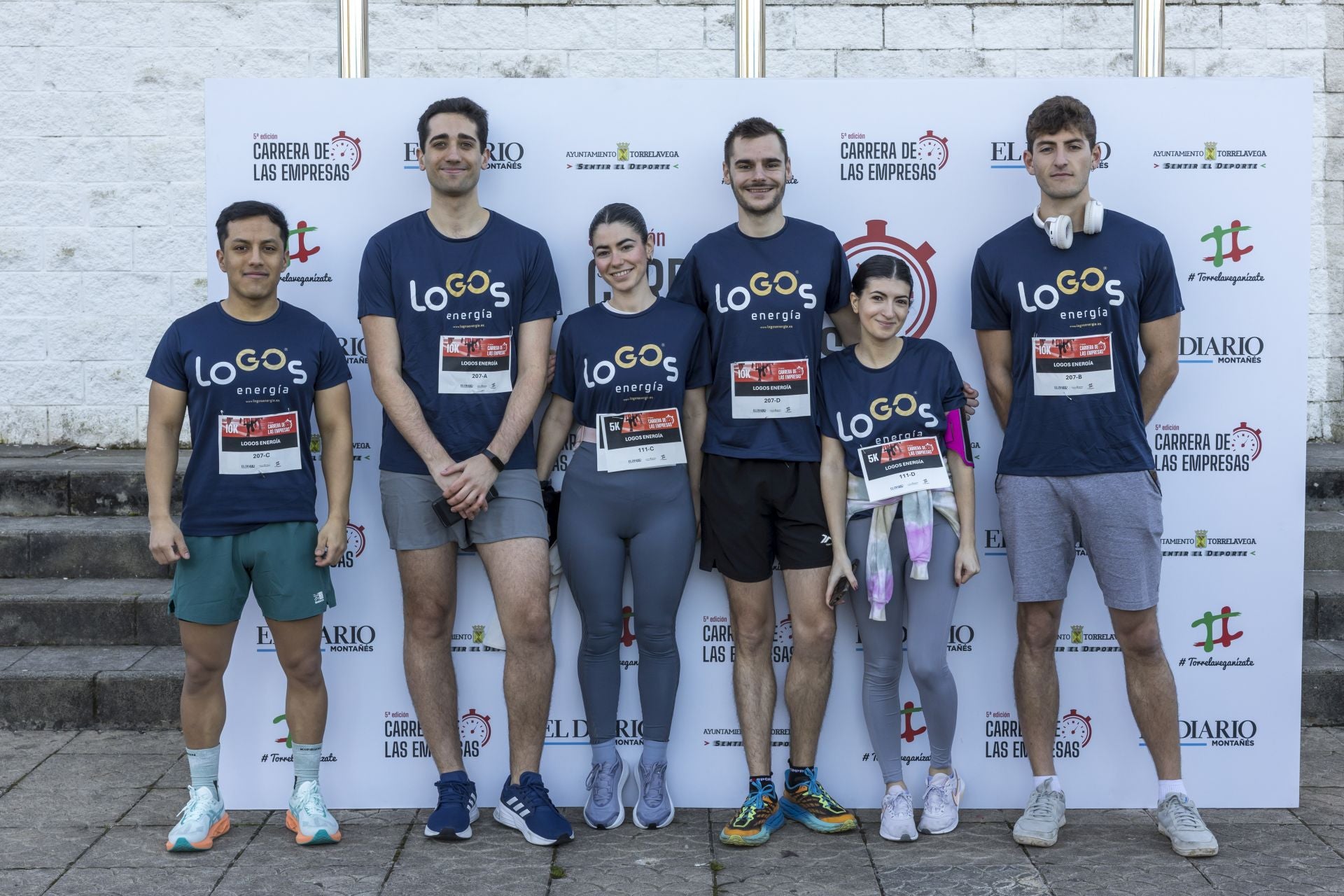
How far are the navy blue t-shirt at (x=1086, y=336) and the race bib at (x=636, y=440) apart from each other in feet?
3.41

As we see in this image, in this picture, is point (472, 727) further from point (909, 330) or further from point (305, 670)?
point (909, 330)

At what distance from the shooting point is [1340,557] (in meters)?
5.40

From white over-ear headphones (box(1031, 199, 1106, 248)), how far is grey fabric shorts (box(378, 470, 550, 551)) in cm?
169

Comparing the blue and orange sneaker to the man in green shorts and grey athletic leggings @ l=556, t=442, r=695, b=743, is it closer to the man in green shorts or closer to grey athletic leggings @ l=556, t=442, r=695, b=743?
grey athletic leggings @ l=556, t=442, r=695, b=743

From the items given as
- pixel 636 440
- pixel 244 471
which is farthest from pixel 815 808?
pixel 244 471

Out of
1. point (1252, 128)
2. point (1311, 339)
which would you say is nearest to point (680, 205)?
point (1252, 128)

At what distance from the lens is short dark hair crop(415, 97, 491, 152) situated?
3.70m

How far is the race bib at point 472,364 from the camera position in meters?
3.69

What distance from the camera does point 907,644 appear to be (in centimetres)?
378

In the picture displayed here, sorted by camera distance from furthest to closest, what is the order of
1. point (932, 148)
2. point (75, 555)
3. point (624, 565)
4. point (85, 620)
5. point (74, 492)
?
point (74, 492) < point (75, 555) < point (85, 620) < point (932, 148) < point (624, 565)

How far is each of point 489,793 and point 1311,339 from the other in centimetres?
516

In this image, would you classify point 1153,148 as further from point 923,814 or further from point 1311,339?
point 1311,339

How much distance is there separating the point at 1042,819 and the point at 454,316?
2261mm

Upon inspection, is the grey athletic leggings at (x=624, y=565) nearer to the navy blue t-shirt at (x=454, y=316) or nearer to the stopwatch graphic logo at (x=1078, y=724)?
the navy blue t-shirt at (x=454, y=316)
